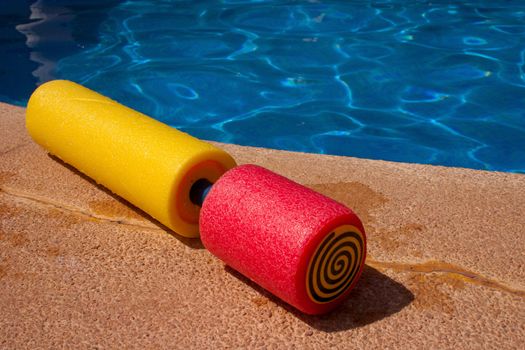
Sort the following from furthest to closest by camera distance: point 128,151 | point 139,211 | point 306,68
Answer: point 306,68
point 139,211
point 128,151

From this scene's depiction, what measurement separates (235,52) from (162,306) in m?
4.12

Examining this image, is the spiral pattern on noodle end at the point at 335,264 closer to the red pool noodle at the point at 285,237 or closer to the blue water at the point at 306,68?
the red pool noodle at the point at 285,237

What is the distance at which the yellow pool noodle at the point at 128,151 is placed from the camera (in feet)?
8.01

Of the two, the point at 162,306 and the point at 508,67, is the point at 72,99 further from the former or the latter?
the point at 508,67

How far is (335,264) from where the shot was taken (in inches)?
83.3

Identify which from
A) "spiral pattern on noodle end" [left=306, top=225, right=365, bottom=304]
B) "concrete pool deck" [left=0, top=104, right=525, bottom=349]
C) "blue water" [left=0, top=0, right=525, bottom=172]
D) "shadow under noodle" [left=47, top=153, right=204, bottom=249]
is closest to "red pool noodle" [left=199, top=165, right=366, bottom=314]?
"spiral pattern on noodle end" [left=306, top=225, right=365, bottom=304]

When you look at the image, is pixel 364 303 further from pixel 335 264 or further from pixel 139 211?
pixel 139 211

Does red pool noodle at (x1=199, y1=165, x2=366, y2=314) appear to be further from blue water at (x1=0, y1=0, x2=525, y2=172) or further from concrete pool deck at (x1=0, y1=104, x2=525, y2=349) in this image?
blue water at (x1=0, y1=0, x2=525, y2=172)

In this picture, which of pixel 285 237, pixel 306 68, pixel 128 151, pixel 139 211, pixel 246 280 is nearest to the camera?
pixel 285 237

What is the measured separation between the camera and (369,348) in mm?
2053

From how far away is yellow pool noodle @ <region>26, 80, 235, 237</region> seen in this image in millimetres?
2441

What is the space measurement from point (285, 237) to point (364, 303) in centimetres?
42

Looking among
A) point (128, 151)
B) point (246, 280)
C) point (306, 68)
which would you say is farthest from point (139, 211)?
point (306, 68)

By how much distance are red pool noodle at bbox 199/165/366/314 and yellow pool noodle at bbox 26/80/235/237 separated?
0.22 meters
